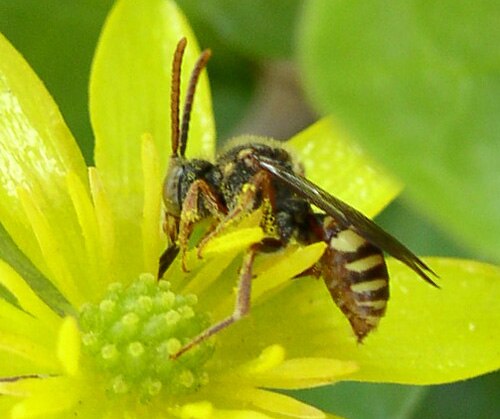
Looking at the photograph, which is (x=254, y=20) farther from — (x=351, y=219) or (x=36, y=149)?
(x=351, y=219)

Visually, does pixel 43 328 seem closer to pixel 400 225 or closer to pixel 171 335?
pixel 171 335

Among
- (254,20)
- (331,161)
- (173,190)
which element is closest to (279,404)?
(173,190)


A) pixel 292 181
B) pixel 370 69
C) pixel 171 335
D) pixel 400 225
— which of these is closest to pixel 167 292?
pixel 171 335

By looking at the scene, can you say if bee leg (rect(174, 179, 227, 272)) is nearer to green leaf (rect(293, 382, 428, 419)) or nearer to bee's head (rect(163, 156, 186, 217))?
bee's head (rect(163, 156, 186, 217))

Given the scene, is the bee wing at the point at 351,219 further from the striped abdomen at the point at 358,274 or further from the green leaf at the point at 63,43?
the green leaf at the point at 63,43

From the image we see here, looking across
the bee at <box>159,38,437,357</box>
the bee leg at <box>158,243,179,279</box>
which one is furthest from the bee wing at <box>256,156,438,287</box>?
the bee leg at <box>158,243,179,279</box>

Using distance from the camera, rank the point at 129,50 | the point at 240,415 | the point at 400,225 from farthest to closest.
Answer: the point at 400,225 → the point at 129,50 → the point at 240,415

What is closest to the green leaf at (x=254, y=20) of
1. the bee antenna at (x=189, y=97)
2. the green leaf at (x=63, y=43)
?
the green leaf at (x=63, y=43)
